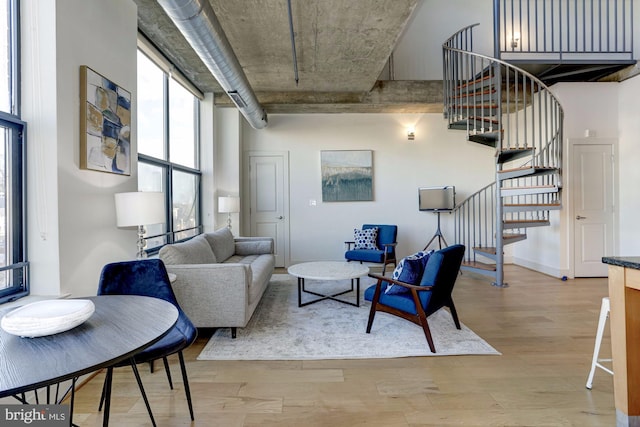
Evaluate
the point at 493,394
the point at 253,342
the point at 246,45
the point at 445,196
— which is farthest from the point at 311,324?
the point at 445,196

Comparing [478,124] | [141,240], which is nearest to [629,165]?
[478,124]

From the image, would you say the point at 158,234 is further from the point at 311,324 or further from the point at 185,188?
the point at 311,324

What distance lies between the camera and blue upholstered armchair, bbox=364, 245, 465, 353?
95.0 inches

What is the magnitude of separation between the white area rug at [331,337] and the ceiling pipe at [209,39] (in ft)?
8.63

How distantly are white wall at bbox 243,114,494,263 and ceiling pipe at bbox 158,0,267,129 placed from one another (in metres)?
2.03

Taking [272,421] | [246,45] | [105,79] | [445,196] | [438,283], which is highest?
[246,45]

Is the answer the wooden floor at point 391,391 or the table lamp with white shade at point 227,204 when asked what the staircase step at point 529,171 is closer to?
the wooden floor at point 391,391

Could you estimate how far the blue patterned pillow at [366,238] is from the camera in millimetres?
5230

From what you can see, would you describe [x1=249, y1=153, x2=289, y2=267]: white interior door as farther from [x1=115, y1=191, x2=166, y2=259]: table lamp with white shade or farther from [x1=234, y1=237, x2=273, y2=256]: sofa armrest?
[x1=115, y1=191, x2=166, y2=259]: table lamp with white shade

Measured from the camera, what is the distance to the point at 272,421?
1695 millimetres

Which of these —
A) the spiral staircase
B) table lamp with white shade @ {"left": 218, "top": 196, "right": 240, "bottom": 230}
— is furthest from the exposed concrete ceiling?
table lamp with white shade @ {"left": 218, "top": 196, "right": 240, "bottom": 230}

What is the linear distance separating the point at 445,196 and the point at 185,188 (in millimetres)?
4475

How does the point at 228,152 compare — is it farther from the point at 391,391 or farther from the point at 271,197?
the point at 391,391

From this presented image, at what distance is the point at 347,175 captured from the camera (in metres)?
5.80
